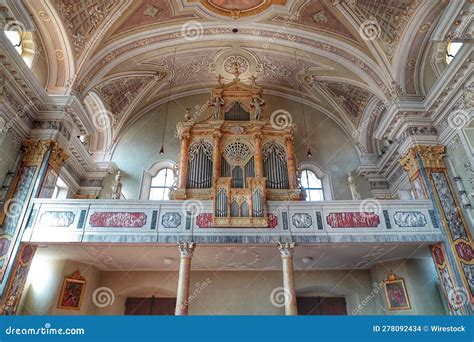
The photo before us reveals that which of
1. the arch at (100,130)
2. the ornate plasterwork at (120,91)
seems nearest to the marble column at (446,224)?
the ornate plasterwork at (120,91)

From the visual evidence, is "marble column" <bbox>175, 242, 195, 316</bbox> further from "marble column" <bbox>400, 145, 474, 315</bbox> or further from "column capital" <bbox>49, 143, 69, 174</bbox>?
"marble column" <bbox>400, 145, 474, 315</bbox>

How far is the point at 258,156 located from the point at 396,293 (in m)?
6.06

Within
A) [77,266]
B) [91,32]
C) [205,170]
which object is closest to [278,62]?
[205,170]

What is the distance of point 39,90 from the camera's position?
916cm

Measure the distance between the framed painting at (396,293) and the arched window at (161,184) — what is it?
8247 millimetres

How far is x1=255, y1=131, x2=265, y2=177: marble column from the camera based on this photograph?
1009 cm

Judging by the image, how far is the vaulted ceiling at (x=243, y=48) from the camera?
32.7ft

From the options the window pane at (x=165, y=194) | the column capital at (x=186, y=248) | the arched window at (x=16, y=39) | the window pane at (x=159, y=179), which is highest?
the arched window at (x=16, y=39)

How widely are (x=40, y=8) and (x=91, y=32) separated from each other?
1500 mm

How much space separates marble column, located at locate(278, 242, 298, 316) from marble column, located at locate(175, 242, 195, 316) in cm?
237

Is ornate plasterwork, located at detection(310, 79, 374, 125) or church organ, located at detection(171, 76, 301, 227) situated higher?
ornate plasterwork, located at detection(310, 79, 374, 125)

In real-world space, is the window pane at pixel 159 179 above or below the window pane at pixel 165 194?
above

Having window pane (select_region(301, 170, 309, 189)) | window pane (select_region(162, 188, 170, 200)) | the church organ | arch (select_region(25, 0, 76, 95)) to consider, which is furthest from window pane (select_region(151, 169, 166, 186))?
window pane (select_region(301, 170, 309, 189))

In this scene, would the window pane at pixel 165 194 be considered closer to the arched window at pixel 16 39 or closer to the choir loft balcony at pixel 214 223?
the choir loft balcony at pixel 214 223
